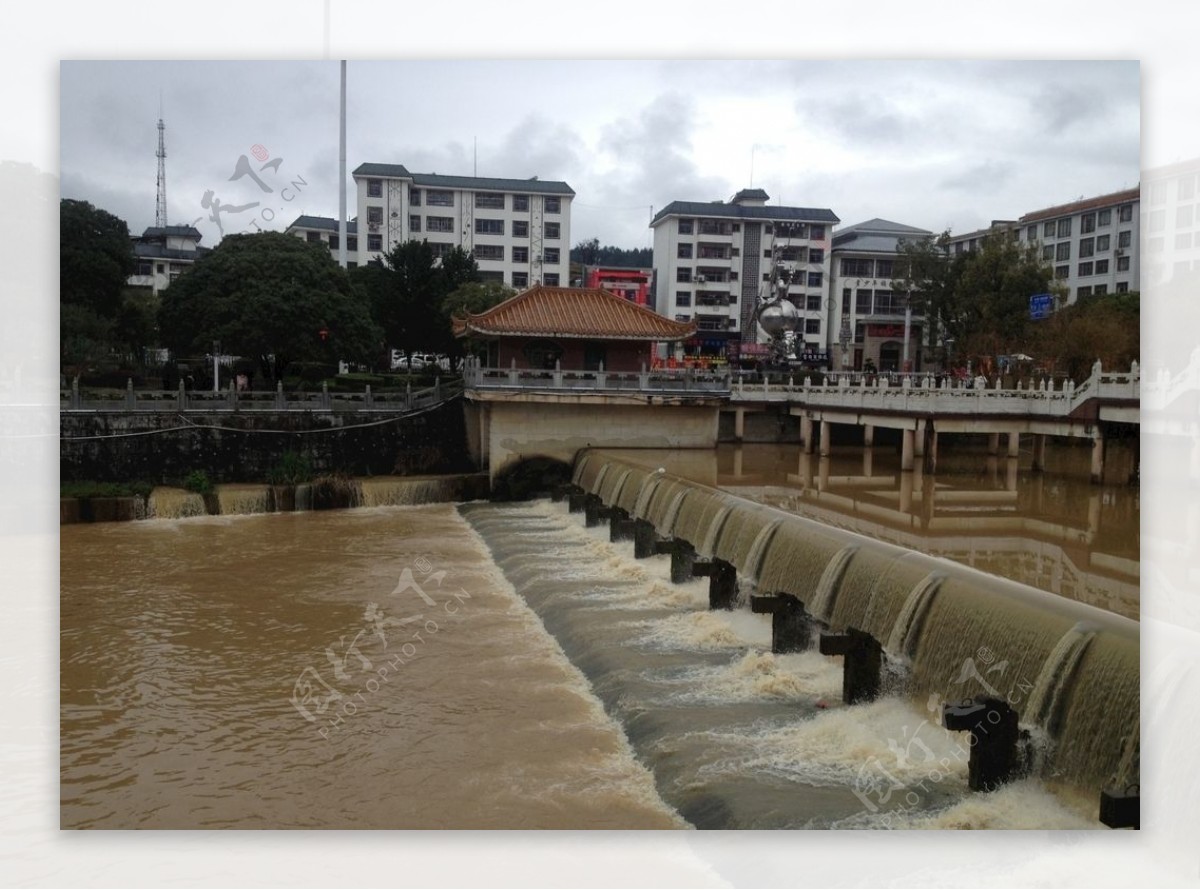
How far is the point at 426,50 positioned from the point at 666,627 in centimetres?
455

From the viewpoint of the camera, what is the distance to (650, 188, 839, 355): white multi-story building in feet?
77.1

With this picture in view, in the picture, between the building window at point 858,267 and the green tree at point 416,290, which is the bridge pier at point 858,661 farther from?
the building window at point 858,267

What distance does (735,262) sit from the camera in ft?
78.2

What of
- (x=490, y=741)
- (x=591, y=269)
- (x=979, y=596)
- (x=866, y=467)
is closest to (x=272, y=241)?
(x=591, y=269)

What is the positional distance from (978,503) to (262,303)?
1174 cm

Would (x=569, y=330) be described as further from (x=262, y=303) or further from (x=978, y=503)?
(x=978, y=503)

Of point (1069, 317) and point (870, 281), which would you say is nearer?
point (1069, 317)

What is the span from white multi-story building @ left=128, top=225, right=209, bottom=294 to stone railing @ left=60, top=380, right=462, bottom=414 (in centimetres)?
224

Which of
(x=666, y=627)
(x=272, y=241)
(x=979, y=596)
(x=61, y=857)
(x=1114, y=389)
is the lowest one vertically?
(x=61, y=857)

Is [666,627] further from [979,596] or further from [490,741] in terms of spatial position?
[979,596]

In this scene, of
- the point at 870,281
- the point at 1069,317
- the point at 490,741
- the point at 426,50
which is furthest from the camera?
the point at 870,281

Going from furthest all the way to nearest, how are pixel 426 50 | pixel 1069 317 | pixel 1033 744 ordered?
pixel 1069 317, pixel 426 50, pixel 1033 744

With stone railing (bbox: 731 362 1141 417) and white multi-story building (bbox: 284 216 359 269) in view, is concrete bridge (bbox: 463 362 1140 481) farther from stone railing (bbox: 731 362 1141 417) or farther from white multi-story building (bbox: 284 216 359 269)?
white multi-story building (bbox: 284 216 359 269)

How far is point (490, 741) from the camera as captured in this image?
5863 mm
